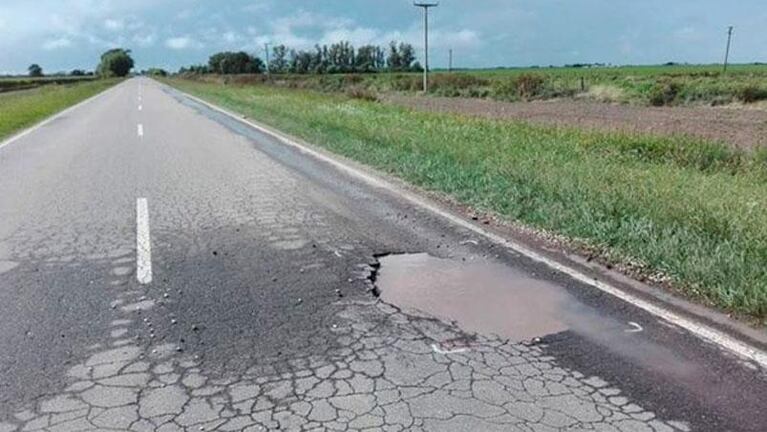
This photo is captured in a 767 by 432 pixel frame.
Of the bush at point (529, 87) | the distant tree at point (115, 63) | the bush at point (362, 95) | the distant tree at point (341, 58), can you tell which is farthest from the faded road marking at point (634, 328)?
the distant tree at point (115, 63)

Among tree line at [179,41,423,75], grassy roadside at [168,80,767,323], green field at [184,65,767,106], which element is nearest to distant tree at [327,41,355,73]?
tree line at [179,41,423,75]

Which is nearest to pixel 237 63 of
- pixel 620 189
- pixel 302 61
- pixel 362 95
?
pixel 302 61

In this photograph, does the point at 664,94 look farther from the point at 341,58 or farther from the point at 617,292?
the point at 341,58

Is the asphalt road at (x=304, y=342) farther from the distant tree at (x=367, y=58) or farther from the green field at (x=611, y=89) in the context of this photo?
the distant tree at (x=367, y=58)

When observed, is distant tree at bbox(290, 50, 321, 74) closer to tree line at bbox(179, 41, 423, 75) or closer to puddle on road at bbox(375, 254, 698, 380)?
tree line at bbox(179, 41, 423, 75)

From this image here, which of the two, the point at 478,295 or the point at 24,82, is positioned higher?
the point at 24,82

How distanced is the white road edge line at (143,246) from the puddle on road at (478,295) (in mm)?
2049

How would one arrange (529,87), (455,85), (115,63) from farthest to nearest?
(115,63), (455,85), (529,87)

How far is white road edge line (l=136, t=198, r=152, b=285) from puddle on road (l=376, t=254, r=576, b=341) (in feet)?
6.72

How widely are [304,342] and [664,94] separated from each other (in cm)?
4639

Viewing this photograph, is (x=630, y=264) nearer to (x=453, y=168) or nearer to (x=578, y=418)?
(x=578, y=418)

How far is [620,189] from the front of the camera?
24.5 feet

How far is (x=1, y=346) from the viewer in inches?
155

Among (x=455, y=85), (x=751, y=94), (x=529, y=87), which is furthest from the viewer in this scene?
(x=455, y=85)
